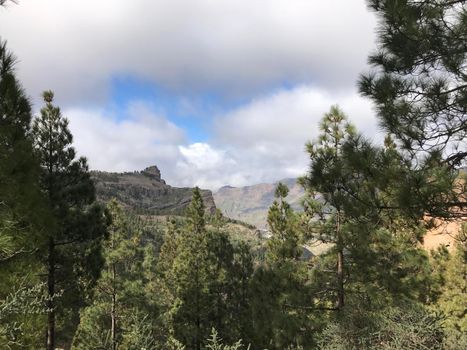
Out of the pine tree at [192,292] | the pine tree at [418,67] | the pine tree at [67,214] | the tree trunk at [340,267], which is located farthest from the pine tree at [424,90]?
the pine tree at [192,292]

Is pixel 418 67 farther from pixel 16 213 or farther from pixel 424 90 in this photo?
pixel 16 213

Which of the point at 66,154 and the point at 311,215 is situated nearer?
the point at 311,215

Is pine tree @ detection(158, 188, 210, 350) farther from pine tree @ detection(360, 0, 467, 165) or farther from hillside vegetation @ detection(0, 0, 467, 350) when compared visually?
pine tree @ detection(360, 0, 467, 165)

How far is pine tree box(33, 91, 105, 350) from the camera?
47.9 ft

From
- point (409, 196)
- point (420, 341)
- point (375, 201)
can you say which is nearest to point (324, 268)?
point (420, 341)

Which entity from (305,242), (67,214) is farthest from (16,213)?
(305,242)

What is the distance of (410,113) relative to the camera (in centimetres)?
724

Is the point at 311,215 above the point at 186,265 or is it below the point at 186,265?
above

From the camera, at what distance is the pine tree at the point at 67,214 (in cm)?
1460

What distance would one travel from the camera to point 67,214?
14766mm

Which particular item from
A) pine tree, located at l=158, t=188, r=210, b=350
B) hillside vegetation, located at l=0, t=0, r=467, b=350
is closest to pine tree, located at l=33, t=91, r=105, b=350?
hillside vegetation, located at l=0, t=0, r=467, b=350

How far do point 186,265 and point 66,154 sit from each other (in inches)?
434

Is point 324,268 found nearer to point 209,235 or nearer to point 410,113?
point 410,113

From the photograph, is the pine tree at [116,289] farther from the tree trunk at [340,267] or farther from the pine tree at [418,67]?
the pine tree at [418,67]
